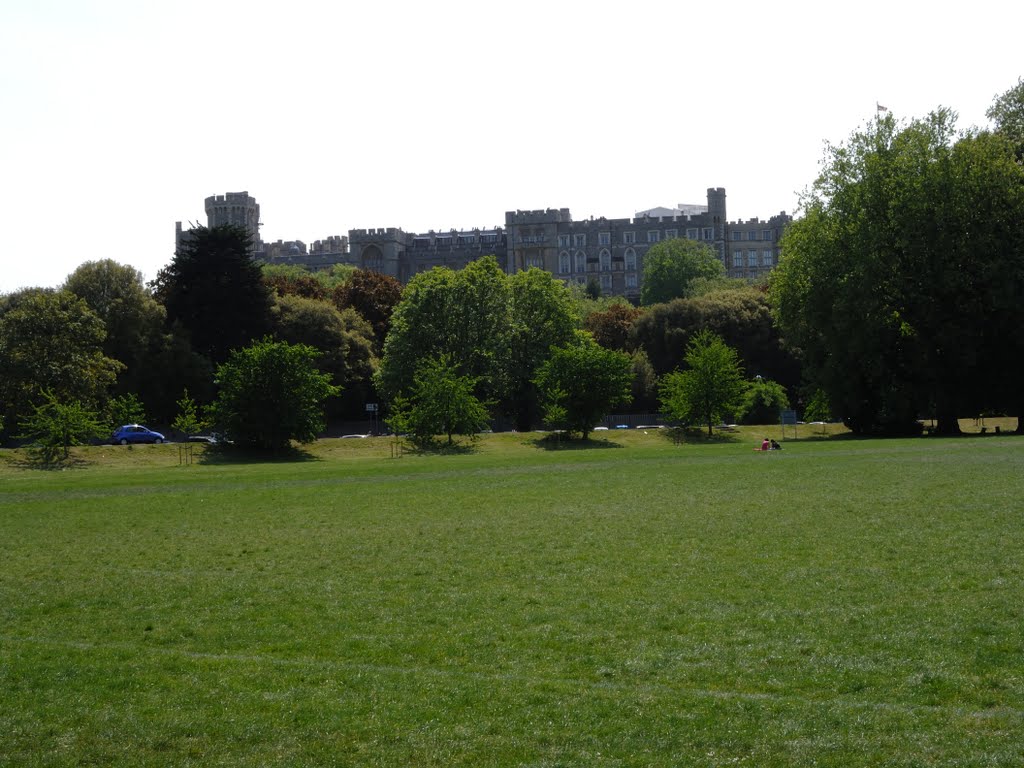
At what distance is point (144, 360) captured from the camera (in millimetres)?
69188

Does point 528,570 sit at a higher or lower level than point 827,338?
lower

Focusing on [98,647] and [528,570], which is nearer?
[98,647]

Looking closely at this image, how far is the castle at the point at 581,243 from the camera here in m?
178

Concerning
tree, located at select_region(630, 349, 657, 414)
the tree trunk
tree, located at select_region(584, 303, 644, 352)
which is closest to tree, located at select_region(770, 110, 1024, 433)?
the tree trunk

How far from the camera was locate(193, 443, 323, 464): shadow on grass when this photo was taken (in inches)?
2076

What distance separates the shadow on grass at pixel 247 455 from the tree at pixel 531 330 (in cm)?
1863

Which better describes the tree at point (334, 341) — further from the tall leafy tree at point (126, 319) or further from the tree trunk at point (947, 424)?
the tree trunk at point (947, 424)

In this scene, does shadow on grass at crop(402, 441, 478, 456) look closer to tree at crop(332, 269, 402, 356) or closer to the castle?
tree at crop(332, 269, 402, 356)

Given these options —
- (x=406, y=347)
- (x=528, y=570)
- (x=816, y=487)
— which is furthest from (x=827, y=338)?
(x=528, y=570)

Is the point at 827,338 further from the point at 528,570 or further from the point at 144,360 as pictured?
the point at 528,570

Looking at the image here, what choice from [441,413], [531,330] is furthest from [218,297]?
[441,413]

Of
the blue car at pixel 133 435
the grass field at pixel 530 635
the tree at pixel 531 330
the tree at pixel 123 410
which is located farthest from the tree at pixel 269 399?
the grass field at pixel 530 635

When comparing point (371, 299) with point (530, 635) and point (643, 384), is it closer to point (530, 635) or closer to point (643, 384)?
point (643, 384)

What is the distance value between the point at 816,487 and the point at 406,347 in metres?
46.2
